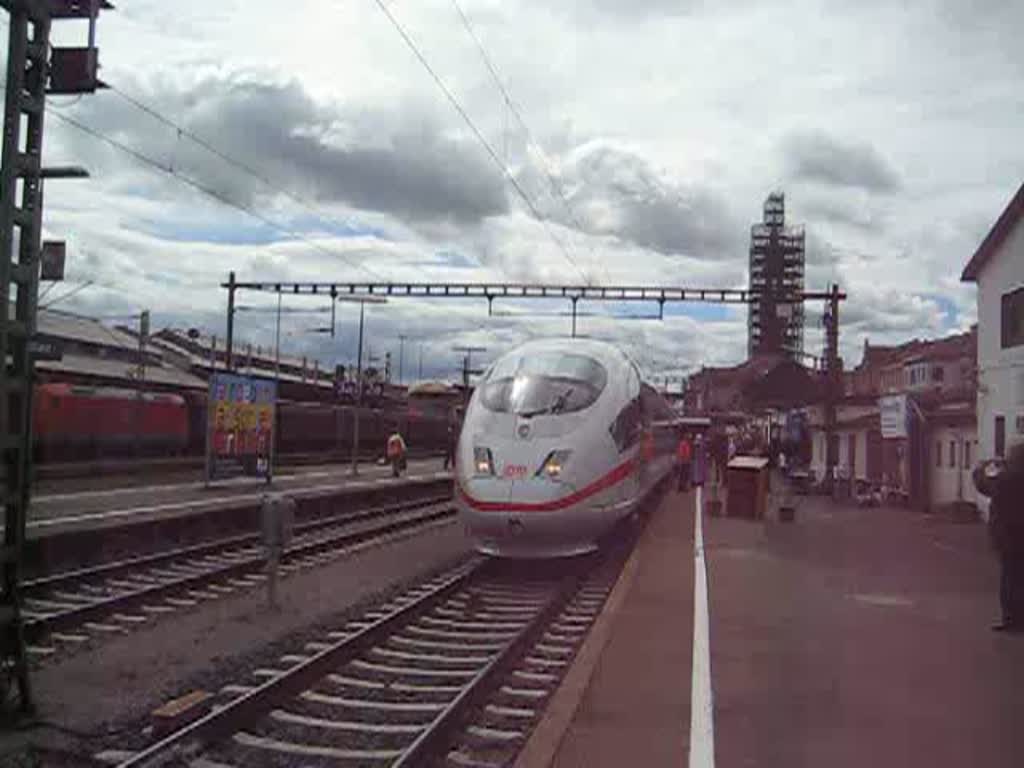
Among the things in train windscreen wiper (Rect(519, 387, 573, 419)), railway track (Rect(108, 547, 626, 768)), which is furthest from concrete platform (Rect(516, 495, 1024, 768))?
train windscreen wiper (Rect(519, 387, 573, 419))

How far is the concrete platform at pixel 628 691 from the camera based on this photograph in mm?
6225

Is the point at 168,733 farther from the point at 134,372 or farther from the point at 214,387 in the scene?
the point at 134,372

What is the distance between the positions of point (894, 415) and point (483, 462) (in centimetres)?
1696

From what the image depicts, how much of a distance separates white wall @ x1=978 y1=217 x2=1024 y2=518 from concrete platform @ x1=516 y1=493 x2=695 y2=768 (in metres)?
11.7

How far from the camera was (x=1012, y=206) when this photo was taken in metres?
22.3

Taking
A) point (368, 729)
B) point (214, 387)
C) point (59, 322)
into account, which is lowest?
point (368, 729)

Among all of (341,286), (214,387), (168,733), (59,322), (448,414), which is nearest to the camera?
(168,733)

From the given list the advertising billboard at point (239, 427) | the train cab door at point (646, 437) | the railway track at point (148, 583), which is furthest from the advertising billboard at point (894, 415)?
the advertising billboard at point (239, 427)

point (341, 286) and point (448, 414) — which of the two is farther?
point (448, 414)

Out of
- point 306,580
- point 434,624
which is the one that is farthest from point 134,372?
point 434,624

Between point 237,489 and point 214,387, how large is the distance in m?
2.44

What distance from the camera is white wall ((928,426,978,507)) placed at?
25.7 meters

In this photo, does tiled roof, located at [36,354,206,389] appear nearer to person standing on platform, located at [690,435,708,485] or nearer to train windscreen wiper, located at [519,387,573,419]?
person standing on platform, located at [690,435,708,485]

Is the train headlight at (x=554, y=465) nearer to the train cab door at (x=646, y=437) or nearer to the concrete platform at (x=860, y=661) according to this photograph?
the concrete platform at (x=860, y=661)
